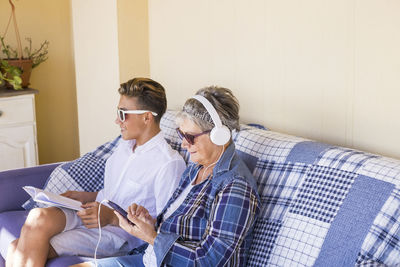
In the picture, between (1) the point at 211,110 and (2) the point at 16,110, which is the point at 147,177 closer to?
(1) the point at 211,110

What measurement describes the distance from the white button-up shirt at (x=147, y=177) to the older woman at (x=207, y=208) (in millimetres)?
210

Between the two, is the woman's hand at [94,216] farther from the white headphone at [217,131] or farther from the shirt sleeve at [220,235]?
the white headphone at [217,131]

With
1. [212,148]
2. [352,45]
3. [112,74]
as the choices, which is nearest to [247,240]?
[212,148]

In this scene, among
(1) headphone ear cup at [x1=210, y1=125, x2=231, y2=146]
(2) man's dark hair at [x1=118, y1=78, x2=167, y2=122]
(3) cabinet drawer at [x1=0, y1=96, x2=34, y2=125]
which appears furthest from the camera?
(3) cabinet drawer at [x1=0, y1=96, x2=34, y2=125]

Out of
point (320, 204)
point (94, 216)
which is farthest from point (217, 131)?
point (94, 216)

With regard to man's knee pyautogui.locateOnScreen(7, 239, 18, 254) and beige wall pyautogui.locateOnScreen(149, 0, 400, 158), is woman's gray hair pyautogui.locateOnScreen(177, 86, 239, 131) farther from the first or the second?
man's knee pyautogui.locateOnScreen(7, 239, 18, 254)

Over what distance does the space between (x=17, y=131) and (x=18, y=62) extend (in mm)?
479

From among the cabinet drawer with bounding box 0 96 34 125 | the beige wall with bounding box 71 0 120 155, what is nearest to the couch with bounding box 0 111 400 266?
the beige wall with bounding box 71 0 120 155

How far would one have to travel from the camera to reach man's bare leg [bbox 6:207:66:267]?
7.84ft

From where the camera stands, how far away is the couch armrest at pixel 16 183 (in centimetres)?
304

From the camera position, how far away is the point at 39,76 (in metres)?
4.69

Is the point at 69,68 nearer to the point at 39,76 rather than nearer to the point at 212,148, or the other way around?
the point at 39,76

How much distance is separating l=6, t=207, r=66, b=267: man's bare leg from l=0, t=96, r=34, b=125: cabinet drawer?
1.81 m

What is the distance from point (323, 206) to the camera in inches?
79.0
